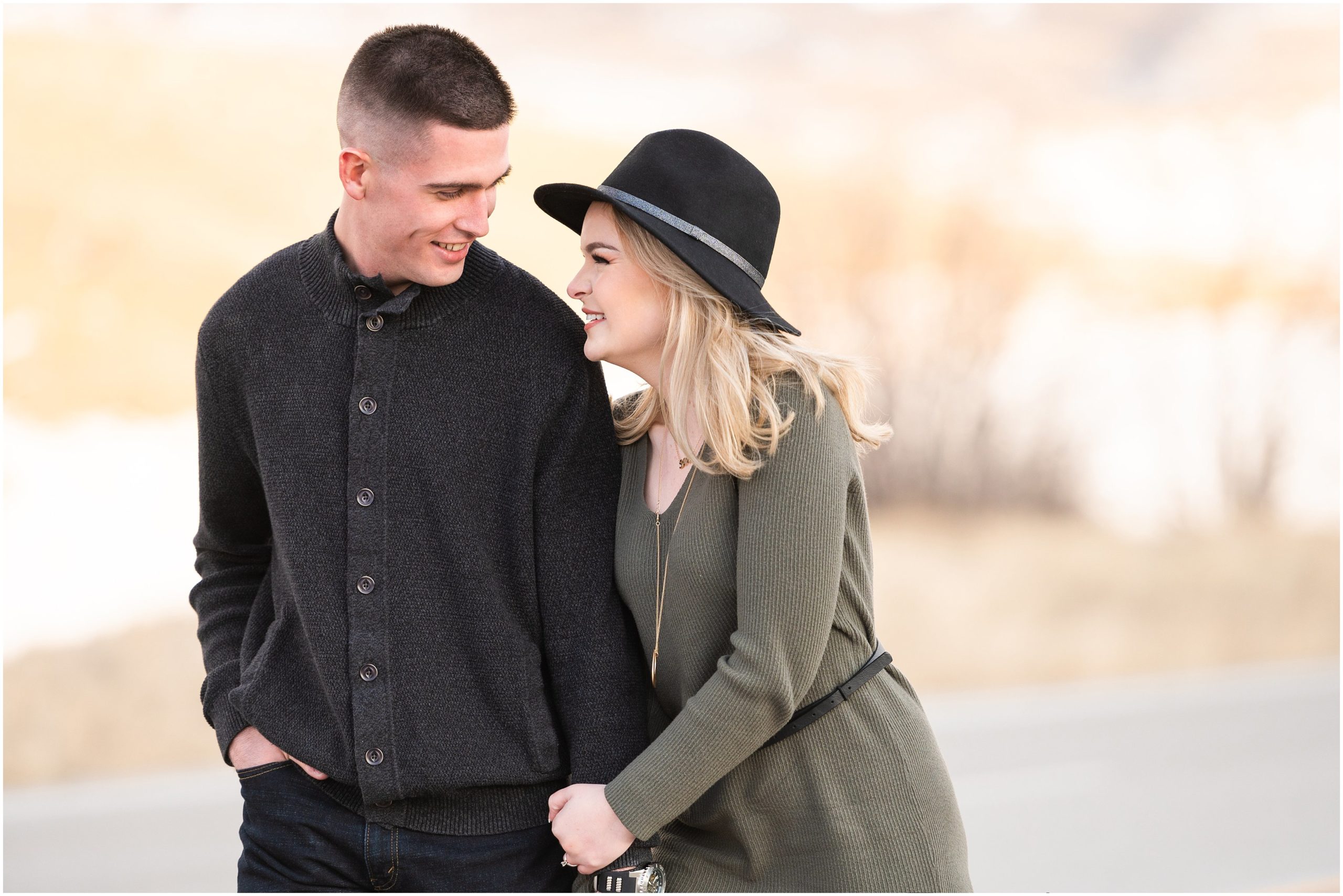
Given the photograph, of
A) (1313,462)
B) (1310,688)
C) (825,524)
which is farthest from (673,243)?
(1313,462)

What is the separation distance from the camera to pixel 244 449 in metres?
1.77

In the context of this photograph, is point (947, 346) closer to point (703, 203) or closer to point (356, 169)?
point (703, 203)

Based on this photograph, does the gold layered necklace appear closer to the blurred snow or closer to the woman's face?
the woman's face

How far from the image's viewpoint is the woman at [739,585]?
60.0 inches

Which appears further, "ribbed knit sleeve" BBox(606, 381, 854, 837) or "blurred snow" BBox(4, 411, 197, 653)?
"blurred snow" BBox(4, 411, 197, 653)

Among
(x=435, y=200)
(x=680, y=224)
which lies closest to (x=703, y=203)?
(x=680, y=224)

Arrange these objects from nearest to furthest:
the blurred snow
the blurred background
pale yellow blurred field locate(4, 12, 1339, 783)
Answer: the blurred snow
the blurred background
pale yellow blurred field locate(4, 12, 1339, 783)

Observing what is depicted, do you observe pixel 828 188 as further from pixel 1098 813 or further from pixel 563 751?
pixel 563 751

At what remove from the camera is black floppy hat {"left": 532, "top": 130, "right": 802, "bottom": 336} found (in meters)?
1.62

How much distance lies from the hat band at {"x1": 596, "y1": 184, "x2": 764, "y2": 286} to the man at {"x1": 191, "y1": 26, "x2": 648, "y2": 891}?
0.16 meters

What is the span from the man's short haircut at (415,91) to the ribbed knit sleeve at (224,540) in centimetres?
40

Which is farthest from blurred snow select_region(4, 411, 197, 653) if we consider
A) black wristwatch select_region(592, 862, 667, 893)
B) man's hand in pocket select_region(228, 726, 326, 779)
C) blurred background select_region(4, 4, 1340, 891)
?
black wristwatch select_region(592, 862, 667, 893)

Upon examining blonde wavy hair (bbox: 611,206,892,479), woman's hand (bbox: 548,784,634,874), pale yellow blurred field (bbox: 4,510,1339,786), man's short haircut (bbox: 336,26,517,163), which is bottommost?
pale yellow blurred field (bbox: 4,510,1339,786)

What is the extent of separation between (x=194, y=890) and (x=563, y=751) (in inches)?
104
